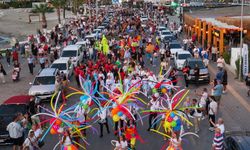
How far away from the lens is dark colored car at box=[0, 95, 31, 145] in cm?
1541

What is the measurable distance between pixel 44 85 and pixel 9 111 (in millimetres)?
5896

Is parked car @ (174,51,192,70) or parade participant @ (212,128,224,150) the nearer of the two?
parade participant @ (212,128,224,150)

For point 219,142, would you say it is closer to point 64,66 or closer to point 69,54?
point 64,66

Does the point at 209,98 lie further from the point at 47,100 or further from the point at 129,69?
the point at 47,100

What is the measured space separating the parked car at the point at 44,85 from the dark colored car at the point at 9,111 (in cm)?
377

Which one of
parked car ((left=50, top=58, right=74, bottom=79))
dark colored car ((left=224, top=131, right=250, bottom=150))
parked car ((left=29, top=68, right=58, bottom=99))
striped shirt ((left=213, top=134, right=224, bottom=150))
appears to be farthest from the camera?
parked car ((left=50, top=58, right=74, bottom=79))

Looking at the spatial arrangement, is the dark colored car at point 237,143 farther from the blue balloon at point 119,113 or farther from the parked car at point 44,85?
the parked car at point 44,85

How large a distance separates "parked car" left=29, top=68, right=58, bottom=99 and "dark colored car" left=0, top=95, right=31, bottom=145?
12.4 feet

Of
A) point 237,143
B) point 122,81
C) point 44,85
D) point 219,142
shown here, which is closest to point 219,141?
point 219,142

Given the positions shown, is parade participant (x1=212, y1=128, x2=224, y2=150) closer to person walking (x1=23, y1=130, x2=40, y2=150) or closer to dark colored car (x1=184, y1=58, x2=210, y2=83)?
person walking (x1=23, y1=130, x2=40, y2=150)

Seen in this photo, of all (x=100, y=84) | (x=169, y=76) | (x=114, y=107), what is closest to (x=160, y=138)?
(x=114, y=107)

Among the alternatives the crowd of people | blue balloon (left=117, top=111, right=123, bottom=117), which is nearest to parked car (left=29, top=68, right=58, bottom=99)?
the crowd of people

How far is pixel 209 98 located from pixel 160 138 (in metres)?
3.29

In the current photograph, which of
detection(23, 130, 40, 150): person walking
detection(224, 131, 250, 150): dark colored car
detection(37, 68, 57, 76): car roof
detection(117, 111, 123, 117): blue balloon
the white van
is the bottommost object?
detection(23, 130, 40, 150): person walking
